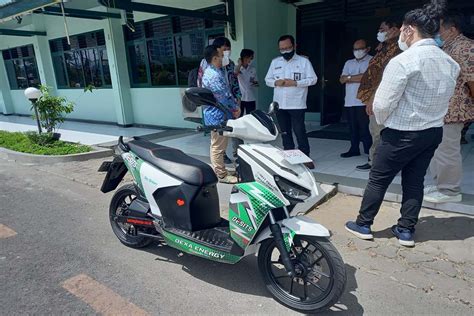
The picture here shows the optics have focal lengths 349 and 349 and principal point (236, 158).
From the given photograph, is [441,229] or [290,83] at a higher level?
[290,83]

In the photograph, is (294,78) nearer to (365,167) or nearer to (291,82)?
(291,82)

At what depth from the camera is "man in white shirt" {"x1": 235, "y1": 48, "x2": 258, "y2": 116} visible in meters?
6.29

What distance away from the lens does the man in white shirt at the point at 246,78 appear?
6293 millimetres

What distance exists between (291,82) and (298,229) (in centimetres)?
294

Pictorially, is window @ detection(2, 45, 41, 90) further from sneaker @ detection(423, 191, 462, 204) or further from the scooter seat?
sneaker @ detection(423, 191, 462, 204)

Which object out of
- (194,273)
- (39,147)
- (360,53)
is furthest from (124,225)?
(39,147)

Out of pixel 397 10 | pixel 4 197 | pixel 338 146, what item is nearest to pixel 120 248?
pixel 4 197

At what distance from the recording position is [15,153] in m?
6.81

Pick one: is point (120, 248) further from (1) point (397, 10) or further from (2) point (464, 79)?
(1) point (397, 10)

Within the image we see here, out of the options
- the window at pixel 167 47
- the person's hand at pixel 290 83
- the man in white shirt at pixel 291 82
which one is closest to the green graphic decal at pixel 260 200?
the man in white shirt at pixel 291 82

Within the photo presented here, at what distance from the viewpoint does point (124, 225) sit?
3.38 m

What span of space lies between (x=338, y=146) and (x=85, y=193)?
13.5 feet

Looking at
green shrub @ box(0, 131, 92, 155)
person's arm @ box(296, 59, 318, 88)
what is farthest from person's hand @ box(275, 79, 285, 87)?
green shrub @ box(0, 131, 92, 155)

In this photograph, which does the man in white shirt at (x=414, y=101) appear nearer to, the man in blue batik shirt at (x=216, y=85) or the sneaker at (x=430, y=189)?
the sneaker at (x=430, y=189)
